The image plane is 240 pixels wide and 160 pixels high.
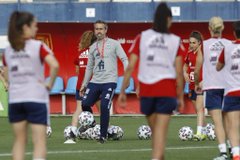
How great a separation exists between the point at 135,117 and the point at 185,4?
1230 cm

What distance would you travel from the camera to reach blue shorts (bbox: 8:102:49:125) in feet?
37.6

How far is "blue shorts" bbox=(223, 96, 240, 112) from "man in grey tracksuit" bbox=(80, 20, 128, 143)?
453 cm

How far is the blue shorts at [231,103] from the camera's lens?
14188 mm

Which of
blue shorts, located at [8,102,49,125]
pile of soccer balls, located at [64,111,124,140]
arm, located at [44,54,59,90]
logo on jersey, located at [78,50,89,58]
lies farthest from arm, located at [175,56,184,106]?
logo on jersey, located at [78,50,89,58]

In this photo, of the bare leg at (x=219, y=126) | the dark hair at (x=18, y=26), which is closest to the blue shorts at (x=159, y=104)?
the dark hair at (x=18, y=26)

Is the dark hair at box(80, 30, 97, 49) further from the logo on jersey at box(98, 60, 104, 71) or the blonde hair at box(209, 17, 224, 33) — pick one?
the blonde hair at box(209, 17, 224, 33)

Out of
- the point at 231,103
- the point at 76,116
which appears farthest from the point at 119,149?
the point at 231,103

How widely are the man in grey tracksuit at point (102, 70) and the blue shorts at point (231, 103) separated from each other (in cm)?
453

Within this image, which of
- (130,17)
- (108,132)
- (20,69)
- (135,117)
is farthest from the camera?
(130,17)

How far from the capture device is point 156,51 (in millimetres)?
11742

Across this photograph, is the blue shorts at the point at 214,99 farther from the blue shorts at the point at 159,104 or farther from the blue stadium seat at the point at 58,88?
the blue stadium seat at the point at 58,88

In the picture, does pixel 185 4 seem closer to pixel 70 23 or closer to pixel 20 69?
pixel 70 23

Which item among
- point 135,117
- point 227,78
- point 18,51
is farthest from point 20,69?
point 135,117

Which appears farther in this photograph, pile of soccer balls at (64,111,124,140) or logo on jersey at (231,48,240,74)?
pile of soccer balls at (64,111,124,140)
